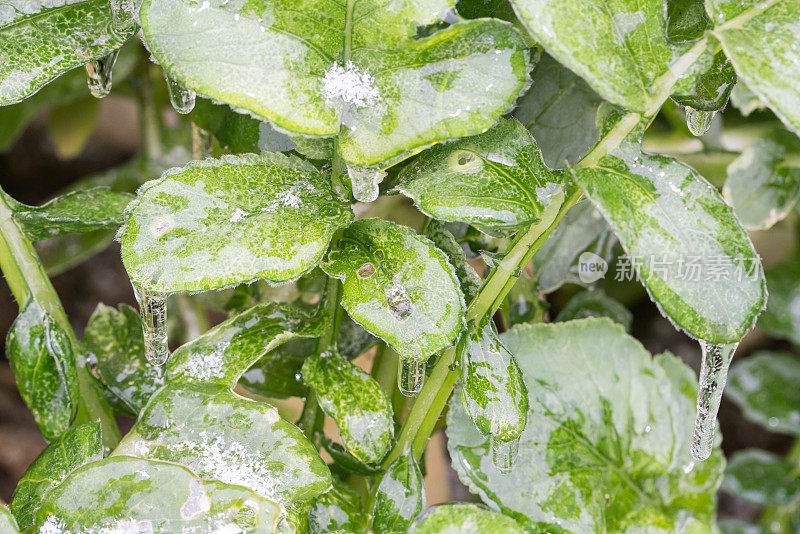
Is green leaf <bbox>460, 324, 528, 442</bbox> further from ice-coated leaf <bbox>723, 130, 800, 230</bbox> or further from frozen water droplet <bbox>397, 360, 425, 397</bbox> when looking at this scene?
ice-coated leaf <bbox>723, 130, 800, 230</bbox>

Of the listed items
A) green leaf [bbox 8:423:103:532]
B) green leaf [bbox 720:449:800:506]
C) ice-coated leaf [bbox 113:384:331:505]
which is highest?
ice-coated leaf [bbox 113:384:331:505]

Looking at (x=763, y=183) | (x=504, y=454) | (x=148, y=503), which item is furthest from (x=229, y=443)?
(x=763, y=183)

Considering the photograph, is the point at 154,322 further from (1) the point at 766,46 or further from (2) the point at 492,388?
(1) the point at 766,46

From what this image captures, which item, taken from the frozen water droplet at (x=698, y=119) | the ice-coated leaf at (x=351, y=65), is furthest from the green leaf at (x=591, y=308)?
the ice-coated leaf at (x=351, y=65)

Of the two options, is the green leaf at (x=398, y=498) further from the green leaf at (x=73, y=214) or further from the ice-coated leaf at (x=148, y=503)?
the green leaf at (x=73, y=214)

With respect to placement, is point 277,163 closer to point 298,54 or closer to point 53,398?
point 298,54

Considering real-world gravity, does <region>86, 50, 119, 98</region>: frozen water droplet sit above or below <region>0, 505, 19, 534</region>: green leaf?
above

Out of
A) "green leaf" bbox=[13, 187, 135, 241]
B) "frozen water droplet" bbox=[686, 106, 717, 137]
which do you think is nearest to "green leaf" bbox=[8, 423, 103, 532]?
"green leaf" bbox=[13, 187, 135, 241]
